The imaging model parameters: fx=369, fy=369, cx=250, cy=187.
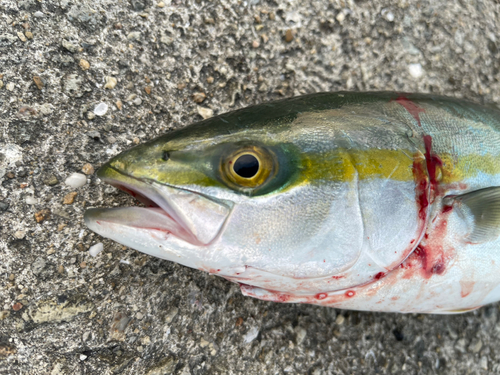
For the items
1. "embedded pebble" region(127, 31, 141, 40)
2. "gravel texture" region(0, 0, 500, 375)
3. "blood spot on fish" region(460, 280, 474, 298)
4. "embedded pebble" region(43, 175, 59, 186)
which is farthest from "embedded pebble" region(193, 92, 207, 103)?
"blood spot on fish" region(460, 280, 474, 298)

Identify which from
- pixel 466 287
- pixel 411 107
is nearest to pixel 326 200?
pixel 411 107

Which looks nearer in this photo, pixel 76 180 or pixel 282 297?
pixel 282 297

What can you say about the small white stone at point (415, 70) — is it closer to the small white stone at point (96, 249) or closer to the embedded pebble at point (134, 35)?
the embedded pebble at point (134, 35)

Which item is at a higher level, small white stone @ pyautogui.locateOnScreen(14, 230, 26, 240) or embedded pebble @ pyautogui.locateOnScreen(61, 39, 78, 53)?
embedded pebble @ pyautogui.locateOnScreen(61, 39, 78, 53)

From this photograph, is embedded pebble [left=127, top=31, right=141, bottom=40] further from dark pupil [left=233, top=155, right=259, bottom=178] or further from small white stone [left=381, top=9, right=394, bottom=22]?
small white stone [left=381, top=9, right=394, bottom=22]

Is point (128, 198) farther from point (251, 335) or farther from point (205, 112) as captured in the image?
point (251, 335)

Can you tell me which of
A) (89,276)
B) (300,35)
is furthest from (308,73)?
(89,276)

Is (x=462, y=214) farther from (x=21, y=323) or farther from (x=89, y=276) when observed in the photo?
(x=21, y=323)
